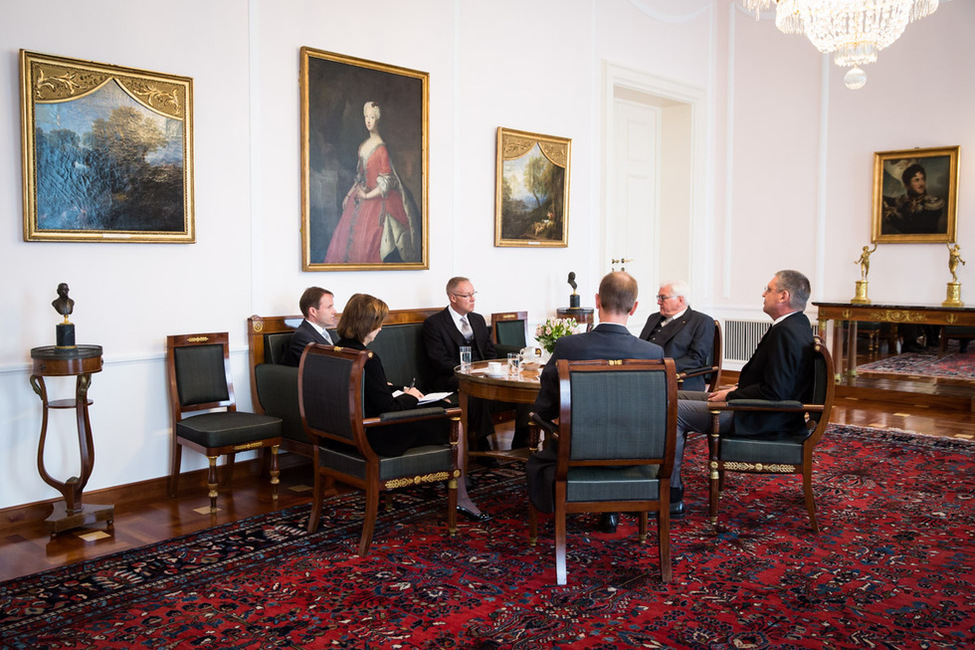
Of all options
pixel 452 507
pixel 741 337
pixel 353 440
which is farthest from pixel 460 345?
pixel 741 337

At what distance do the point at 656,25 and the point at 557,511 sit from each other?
7056mm

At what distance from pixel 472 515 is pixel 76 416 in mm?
2317

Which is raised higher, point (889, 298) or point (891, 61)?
point (891, 61)

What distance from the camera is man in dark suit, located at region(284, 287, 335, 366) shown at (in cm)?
552

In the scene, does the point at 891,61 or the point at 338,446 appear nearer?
the point at 338,446

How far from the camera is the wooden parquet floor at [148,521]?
4.22 meters

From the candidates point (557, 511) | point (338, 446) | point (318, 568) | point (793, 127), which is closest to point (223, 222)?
point (338, 446)

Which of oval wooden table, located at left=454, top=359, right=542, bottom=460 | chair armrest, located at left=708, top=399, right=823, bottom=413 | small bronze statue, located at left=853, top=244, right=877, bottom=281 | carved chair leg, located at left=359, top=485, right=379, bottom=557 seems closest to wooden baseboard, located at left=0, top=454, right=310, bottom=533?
oval wooden table, located at left=454, top=359, right=542, bottom=460

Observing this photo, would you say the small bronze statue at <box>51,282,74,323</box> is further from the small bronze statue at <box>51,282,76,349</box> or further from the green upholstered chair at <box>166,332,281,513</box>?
Result: the green upholstered chair at <box>166,332,281,513</box>

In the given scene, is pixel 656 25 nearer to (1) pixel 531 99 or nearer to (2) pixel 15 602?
(1) pixel 531 99

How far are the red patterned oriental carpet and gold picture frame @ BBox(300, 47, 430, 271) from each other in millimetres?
2099

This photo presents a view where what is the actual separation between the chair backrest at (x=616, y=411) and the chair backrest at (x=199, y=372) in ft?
8.92

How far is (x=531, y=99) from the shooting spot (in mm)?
7867

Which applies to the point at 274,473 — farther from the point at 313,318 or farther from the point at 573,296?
the point at 573,296
